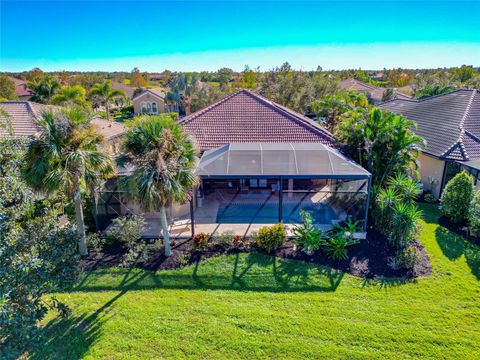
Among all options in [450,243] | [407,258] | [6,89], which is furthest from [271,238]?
[6,89]

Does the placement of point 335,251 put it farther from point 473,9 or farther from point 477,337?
point 473,9

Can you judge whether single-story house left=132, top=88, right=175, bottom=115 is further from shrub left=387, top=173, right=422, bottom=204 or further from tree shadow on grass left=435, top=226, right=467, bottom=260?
tree shadow on grass left=435, top=226, right=467, bottom=260

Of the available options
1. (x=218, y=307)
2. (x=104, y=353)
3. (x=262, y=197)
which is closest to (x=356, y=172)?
(x=262, y=197)

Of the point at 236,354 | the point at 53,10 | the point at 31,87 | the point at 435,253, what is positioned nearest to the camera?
the point at 236,354

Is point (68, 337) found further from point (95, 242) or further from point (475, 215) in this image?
point (475, 215)

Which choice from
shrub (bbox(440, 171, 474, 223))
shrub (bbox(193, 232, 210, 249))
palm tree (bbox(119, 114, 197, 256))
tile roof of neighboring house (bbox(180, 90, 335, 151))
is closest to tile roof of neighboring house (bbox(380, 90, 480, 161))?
shrub (bbox(440, 171, 474, 223))

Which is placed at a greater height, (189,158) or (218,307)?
(189,158)
